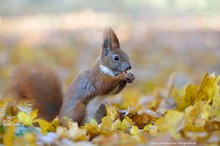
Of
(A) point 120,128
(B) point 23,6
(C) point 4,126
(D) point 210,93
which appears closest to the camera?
(C) point 4,126

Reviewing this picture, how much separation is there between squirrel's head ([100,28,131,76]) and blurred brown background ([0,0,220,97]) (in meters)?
1.49

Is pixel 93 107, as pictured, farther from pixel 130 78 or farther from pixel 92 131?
pixel 92 131

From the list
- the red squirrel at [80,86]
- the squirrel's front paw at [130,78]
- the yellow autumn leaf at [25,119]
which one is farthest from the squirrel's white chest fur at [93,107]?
the yellow autumn leaf at [25,119]

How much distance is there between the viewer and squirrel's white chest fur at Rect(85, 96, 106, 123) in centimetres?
382

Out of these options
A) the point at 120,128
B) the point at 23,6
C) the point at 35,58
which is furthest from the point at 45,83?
the point at 23,6

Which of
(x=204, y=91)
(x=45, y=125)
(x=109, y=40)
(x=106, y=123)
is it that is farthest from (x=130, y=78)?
(x=45, y=125)

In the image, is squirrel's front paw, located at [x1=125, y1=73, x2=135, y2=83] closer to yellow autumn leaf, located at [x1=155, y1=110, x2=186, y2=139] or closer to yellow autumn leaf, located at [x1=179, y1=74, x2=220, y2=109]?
yellow autumn leaf, located at [x1=179, y1=74, x2=220, y2=109]

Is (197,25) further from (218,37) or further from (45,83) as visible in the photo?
(45,83)

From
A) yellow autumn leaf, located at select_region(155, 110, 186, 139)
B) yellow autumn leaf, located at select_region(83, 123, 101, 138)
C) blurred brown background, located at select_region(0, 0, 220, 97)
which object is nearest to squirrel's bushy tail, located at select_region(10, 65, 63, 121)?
yellow autumn leaf, located at select_region(83, 123, 101, 138)

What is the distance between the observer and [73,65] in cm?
902

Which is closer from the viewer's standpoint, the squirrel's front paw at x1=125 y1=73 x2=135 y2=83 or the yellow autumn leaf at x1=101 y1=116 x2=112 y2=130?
the yellow autumn leaf at x1=101 y1=116 x2=112 y2=130

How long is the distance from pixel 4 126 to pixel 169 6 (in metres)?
17.6

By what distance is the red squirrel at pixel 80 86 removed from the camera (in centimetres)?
386

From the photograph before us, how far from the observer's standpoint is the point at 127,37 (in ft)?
40.8
